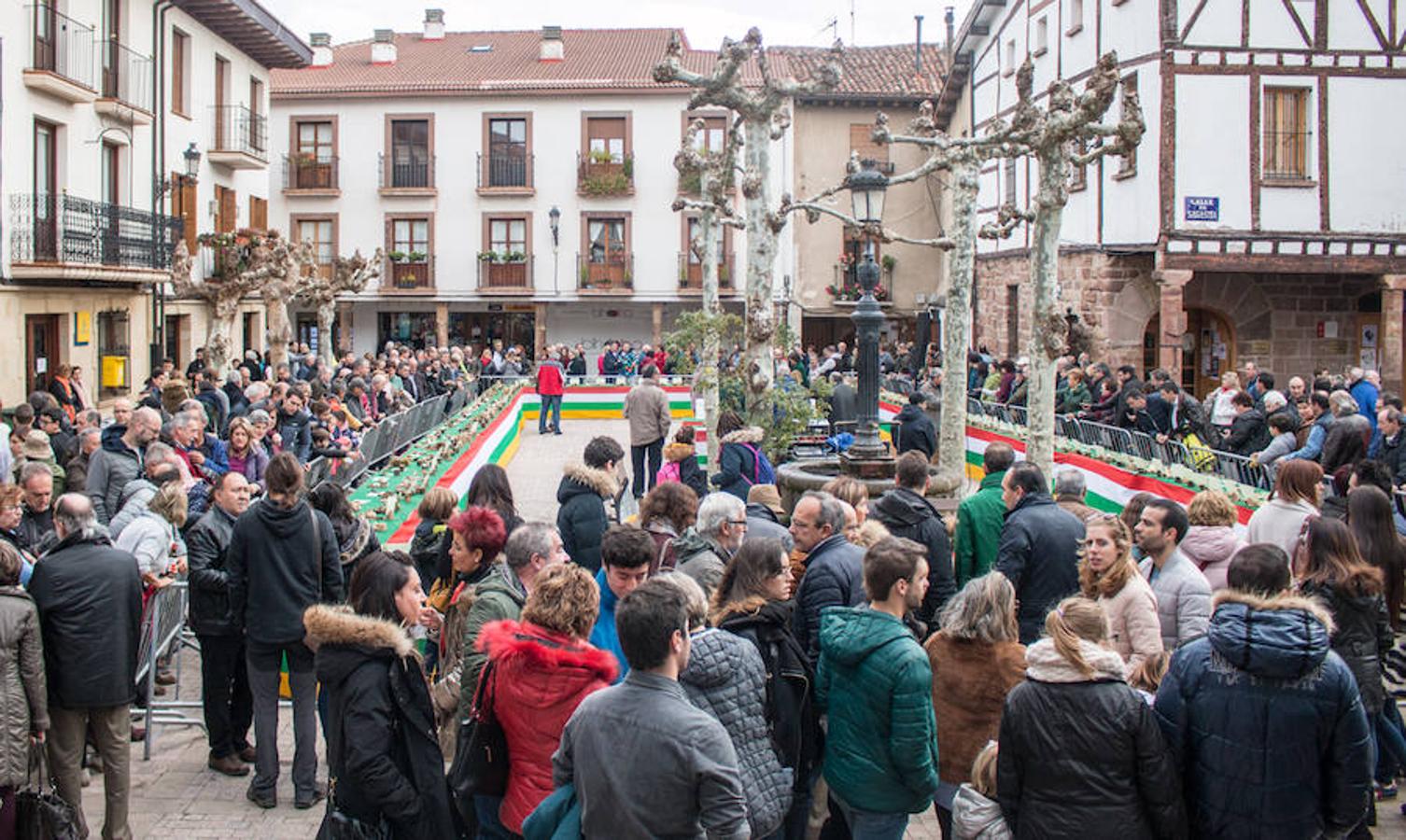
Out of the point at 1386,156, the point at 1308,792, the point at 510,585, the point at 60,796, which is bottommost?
the point at 60,796

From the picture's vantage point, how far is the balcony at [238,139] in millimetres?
28375

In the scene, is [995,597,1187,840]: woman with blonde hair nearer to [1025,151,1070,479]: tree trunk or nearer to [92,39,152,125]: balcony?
[1025,151,1070,479]: tree trunk

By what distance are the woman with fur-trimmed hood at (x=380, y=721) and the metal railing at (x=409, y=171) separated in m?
39.4

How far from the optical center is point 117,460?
981 cm

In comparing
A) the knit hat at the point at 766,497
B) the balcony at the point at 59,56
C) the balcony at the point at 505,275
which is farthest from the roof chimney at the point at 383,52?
the knit hat at the point at 766,497

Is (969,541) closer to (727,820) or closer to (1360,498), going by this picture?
(1360,498)

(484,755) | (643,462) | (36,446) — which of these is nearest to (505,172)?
(643,462)

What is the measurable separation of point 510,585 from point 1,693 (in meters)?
2.19

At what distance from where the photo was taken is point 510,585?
5621 millimetres

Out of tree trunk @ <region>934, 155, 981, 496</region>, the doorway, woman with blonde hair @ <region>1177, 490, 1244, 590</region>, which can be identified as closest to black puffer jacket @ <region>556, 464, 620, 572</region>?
woman with blonde hair @ <region>1177, 490, 1244, 590</region>

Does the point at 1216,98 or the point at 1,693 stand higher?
the point at 1216,98

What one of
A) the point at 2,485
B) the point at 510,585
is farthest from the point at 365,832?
the point at 2,485

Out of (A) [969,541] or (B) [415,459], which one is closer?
(A) [969,541]

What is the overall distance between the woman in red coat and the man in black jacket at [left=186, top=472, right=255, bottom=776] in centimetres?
303
